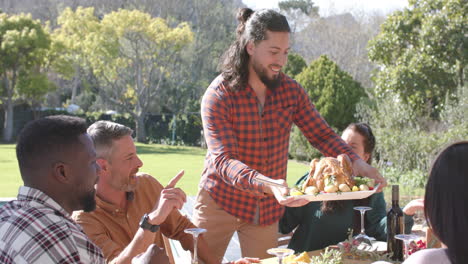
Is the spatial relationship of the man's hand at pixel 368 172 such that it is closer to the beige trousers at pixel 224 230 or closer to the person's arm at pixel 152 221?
the beige trousers at pixel 224 230

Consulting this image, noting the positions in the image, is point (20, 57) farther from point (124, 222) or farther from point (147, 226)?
point (147, 226)

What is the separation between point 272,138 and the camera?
340 cm

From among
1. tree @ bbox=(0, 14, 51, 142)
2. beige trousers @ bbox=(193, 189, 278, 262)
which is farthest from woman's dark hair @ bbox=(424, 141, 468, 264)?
tree @ bbox=(0, 14, 51, 142)

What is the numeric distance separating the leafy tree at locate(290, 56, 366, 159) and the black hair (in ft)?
49.5

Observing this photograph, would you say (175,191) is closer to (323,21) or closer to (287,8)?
(323,21)

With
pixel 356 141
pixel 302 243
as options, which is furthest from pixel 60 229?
pixel 356 141

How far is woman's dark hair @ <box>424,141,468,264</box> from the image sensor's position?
4.84ft

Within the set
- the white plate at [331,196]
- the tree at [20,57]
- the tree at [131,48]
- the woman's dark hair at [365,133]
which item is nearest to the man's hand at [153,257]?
the white plate at [331,196]

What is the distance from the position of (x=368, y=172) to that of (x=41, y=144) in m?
2.11

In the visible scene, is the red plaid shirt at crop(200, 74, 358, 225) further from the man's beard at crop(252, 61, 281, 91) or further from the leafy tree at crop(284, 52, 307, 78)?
the leafy tree at crop(284, 52, 307, 78)

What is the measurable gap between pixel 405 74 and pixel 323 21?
21.7 metres

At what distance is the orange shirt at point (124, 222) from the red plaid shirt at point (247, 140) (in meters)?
0.34

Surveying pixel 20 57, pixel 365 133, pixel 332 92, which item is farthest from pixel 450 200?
pixel 20 57

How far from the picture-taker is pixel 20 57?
1087 inches
